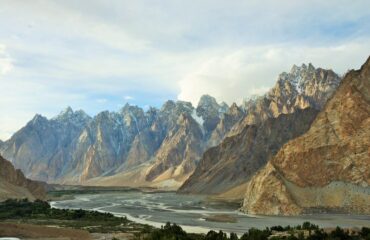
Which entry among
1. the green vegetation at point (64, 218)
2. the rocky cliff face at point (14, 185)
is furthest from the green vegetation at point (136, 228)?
the rocky cliff face at point (14, 185)

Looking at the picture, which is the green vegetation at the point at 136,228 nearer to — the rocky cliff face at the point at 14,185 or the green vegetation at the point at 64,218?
the green vegetation at the point at 64,218

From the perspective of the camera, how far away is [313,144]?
12912 cm

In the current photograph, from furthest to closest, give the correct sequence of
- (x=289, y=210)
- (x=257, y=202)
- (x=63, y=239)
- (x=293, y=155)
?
(x=293, y=155) → (x=257, y=202) → (x=289, y=210) → (x=63, y=239)

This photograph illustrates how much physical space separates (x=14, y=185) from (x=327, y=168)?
316 feet

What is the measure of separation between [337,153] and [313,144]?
7403 mm

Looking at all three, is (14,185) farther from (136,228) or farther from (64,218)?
(136,228)

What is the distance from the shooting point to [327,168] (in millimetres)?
122250

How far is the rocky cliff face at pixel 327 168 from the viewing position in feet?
373

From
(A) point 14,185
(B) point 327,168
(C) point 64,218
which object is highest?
(B) point 327,168

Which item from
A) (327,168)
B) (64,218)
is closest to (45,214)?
(64,218)

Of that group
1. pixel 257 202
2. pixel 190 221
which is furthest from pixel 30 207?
pixel 257 202

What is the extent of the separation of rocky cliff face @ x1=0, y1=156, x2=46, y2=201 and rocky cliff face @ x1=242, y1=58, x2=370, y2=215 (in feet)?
214

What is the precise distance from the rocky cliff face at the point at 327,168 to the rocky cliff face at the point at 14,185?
65339 millimetres

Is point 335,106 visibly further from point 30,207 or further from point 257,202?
point 30,207
